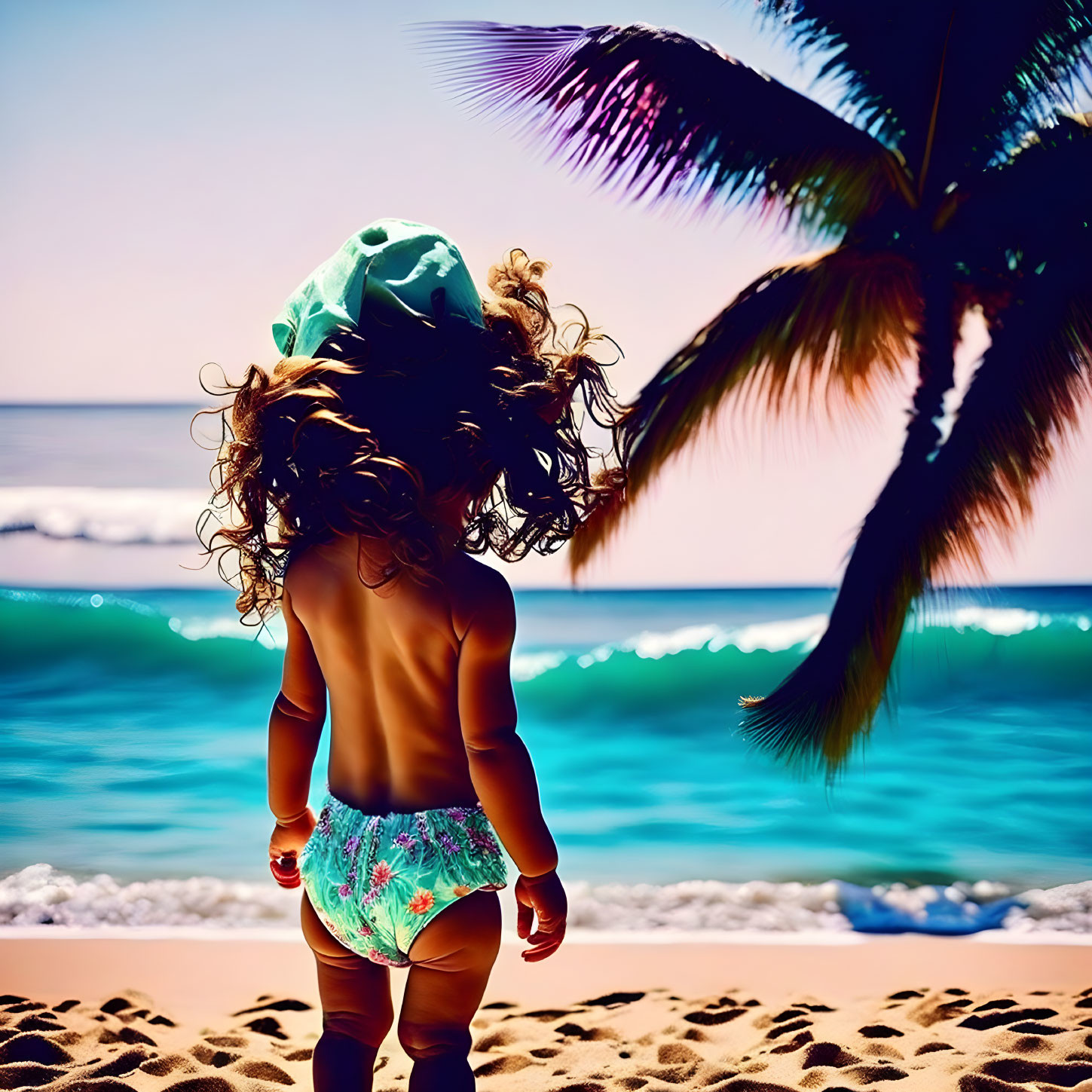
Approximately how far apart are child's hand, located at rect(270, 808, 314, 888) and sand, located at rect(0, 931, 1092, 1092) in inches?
27.5

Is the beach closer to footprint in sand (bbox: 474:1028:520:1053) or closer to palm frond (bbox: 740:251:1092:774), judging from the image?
footprint in sand (bbox: 474:1028:520:1053)

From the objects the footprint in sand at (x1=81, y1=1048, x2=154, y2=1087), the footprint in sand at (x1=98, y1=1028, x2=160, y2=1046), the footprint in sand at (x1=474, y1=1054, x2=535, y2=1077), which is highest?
the footprint in sand at (x1=81, y1=1048, x2=154, y2=1087)

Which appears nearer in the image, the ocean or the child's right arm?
the child's right arm

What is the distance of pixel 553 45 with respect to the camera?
287cm

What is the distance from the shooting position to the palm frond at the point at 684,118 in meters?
2.83

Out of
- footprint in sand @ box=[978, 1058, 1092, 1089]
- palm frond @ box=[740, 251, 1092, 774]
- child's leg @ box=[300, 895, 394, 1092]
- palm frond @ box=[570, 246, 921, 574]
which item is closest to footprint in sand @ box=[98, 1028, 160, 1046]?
child's leg @ box=[300, 895, 394, 1092]

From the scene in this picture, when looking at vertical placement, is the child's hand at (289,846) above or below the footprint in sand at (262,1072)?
above

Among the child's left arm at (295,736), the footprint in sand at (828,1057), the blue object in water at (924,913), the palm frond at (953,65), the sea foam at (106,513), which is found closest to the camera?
the child's left arm at (295,736)

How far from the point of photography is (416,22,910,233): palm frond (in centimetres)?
283

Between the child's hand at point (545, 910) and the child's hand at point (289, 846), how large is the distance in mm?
463

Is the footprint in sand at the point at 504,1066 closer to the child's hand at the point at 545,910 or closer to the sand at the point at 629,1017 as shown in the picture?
the sand at the point at 629,1017

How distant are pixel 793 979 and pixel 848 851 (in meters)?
1.48

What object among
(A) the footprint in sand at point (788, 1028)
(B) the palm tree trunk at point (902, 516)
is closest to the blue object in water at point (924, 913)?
(A) the footprint in sand at point (788, 1028)

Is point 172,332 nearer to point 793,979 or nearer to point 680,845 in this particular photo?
point 680,845
